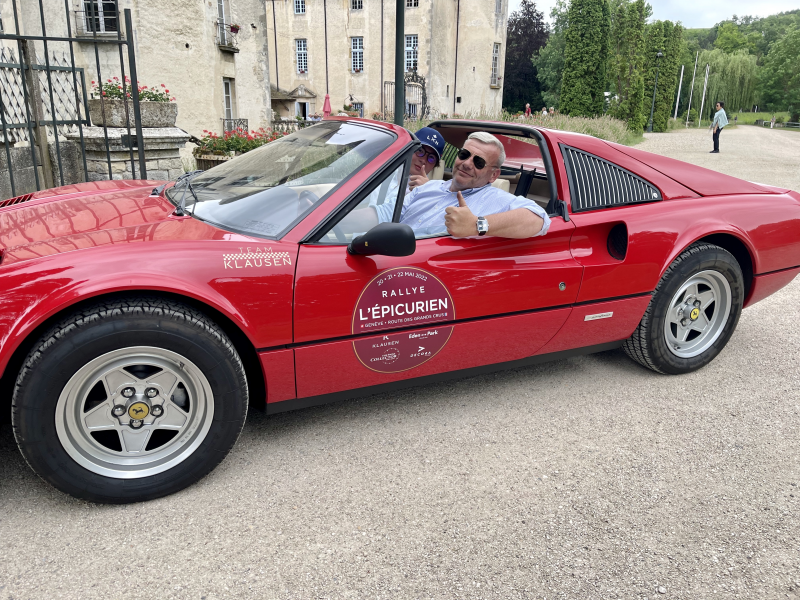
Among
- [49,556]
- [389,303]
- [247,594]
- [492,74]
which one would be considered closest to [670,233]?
[389,303]

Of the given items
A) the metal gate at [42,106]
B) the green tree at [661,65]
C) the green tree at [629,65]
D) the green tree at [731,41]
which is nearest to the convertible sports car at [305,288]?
the metal gate at [42,106]

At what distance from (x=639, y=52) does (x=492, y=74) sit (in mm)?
9086

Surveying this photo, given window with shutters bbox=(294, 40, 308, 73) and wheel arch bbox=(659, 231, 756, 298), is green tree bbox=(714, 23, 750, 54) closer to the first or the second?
window with shutters bbox=(294, 40, 308, 73)

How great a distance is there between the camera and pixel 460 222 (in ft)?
9.00

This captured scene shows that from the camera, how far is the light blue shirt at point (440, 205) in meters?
2.82

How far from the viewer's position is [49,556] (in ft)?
6.76

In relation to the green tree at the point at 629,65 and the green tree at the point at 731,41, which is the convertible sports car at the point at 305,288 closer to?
the green tree at the point at 629,65

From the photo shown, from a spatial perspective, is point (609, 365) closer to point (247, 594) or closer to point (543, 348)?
point (543, 348)

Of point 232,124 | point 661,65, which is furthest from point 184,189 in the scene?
point 661,65

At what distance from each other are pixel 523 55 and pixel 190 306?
2283 inches

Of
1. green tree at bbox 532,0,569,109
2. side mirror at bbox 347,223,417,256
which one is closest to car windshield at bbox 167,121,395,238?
side mirror at bbox 347,223,417,256

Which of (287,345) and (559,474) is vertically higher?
(287,345)

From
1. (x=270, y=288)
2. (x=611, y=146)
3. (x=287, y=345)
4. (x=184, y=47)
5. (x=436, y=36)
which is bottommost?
(x=287, y=345)

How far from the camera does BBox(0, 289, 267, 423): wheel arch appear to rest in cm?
215
